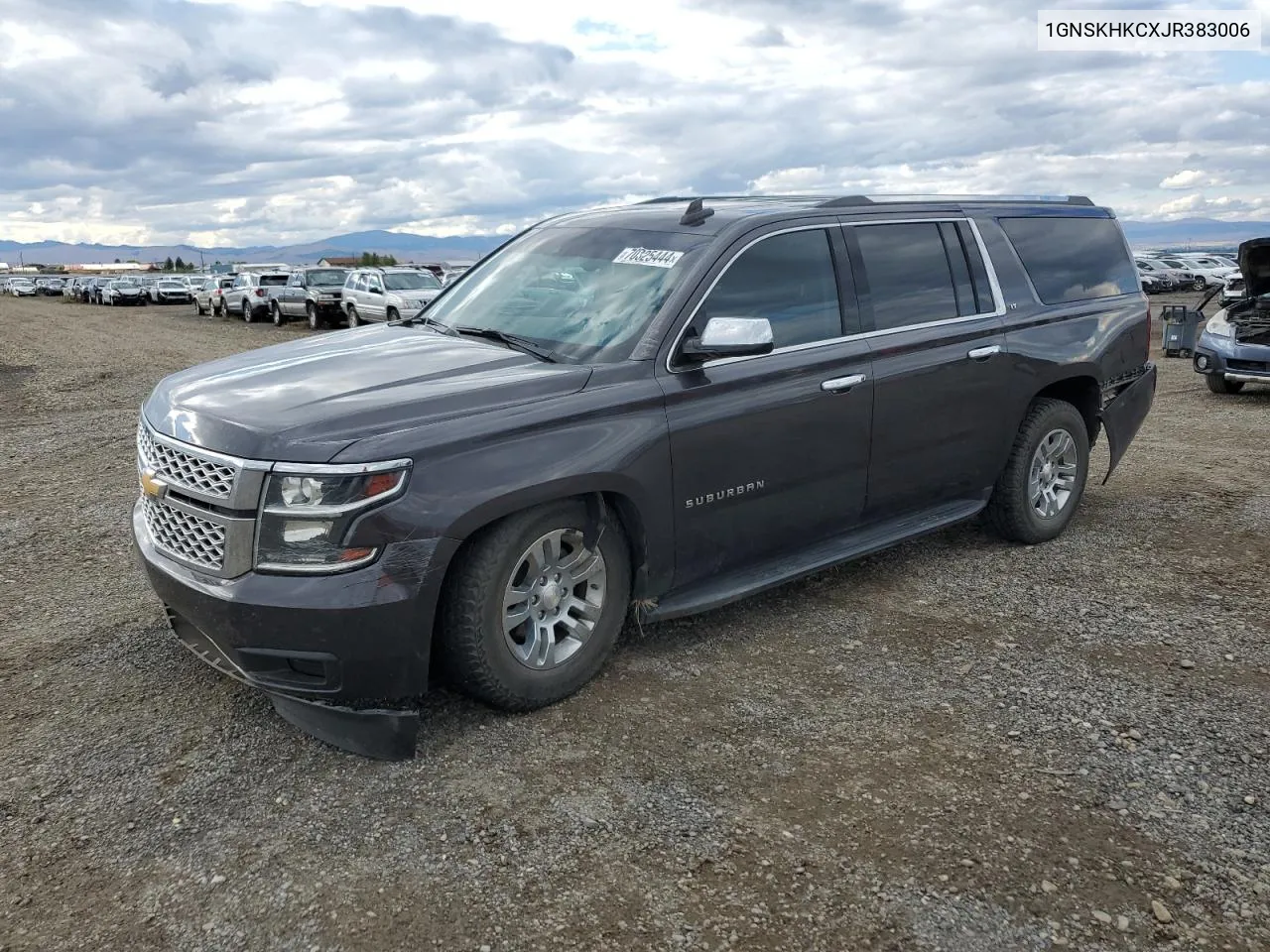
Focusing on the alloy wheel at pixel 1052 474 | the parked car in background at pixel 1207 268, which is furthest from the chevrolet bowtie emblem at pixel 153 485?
the parked car in background at pixel 1207 268

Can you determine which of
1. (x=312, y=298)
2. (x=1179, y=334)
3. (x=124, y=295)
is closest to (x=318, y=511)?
(x=1179, y=334)

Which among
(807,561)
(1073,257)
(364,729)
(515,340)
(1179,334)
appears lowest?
(364,729)

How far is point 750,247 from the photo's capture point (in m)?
4.47

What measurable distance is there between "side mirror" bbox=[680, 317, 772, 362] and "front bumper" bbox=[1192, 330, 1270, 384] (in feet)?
33.0

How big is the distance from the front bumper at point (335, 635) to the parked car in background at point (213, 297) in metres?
35.1

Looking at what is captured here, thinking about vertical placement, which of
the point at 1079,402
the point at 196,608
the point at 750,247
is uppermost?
the point at 750,247

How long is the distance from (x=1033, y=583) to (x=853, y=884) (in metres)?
2.93

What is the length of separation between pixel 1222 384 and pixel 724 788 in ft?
37.4

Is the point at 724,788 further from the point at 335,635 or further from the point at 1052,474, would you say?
the point at 1052,474

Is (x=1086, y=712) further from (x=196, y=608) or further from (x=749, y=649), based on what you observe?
(x=196, y=608)

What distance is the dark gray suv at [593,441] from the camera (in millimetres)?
3410

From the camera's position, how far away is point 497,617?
369 cm

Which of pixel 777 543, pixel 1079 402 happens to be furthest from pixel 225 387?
pixel 1079 402

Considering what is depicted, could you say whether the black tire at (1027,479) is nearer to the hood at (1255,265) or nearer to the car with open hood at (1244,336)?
the hood at (1255,265)
